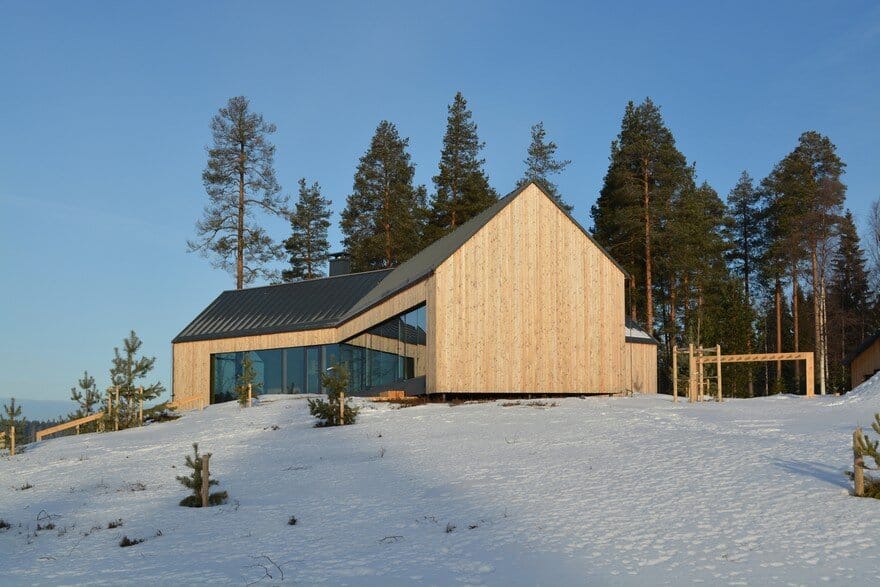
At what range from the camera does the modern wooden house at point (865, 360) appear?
101ft

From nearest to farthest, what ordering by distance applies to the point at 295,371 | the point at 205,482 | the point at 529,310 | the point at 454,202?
the point at 205,482 < the point at 529,310 < the point at 295,371 < the point at 454,202

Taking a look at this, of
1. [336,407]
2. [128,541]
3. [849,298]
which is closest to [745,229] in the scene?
[849,298]

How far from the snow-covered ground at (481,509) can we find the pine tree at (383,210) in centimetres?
2802

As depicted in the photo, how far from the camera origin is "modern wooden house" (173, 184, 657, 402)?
23.5 metres

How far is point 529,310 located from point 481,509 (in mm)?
15781

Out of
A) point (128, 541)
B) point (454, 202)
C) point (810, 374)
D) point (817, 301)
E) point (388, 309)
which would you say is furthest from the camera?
point (454, 202)

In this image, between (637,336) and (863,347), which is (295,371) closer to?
(637,336)

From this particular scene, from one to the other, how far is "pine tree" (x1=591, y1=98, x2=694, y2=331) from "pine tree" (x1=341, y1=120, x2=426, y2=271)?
1085 centimetres

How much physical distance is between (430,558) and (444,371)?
15220 mm

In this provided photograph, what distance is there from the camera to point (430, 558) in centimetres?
769

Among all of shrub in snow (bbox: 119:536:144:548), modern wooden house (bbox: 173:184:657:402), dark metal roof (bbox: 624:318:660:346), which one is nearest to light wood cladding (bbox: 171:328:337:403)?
modern wooden house (bbox: 173:184:657:402)

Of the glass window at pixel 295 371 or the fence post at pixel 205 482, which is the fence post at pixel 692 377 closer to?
the glass window at pixel 295 371

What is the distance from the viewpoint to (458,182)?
45375 millimetres

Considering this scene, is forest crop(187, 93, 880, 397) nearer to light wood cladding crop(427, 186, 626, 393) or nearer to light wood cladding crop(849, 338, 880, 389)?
light wood cladding crop(849, 338, 880, 389)
